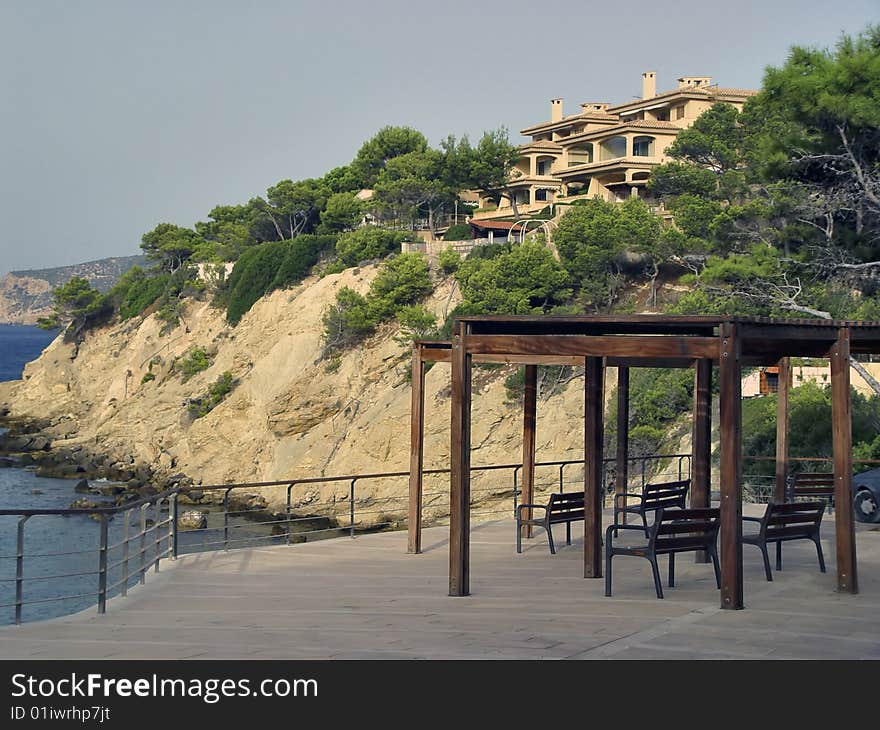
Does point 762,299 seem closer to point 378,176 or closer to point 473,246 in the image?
point 473,246

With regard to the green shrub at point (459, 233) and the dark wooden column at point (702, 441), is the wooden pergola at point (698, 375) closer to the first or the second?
the dark wooden column at point (702, 441)

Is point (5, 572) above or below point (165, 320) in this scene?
below

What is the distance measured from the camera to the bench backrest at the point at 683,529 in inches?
407

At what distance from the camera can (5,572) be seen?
31.0 meters

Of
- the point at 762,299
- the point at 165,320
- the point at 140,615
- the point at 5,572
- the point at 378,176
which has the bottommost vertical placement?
the point at 5,572

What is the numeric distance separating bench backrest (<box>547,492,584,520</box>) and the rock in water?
25053 mm

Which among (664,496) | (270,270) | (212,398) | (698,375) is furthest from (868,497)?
(270,270)

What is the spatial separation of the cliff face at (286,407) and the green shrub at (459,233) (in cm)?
635

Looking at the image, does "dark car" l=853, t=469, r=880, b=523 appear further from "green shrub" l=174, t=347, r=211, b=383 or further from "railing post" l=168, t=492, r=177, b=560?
"green shrub" l=174, t=347, r=211, b=383

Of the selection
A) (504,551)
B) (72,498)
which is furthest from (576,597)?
(72,498)

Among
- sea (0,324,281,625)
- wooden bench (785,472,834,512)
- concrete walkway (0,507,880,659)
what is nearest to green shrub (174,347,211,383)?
sea (0,324,281,625)

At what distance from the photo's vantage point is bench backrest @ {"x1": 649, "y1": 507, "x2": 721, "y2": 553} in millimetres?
10344

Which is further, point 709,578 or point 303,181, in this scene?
point 303,181
